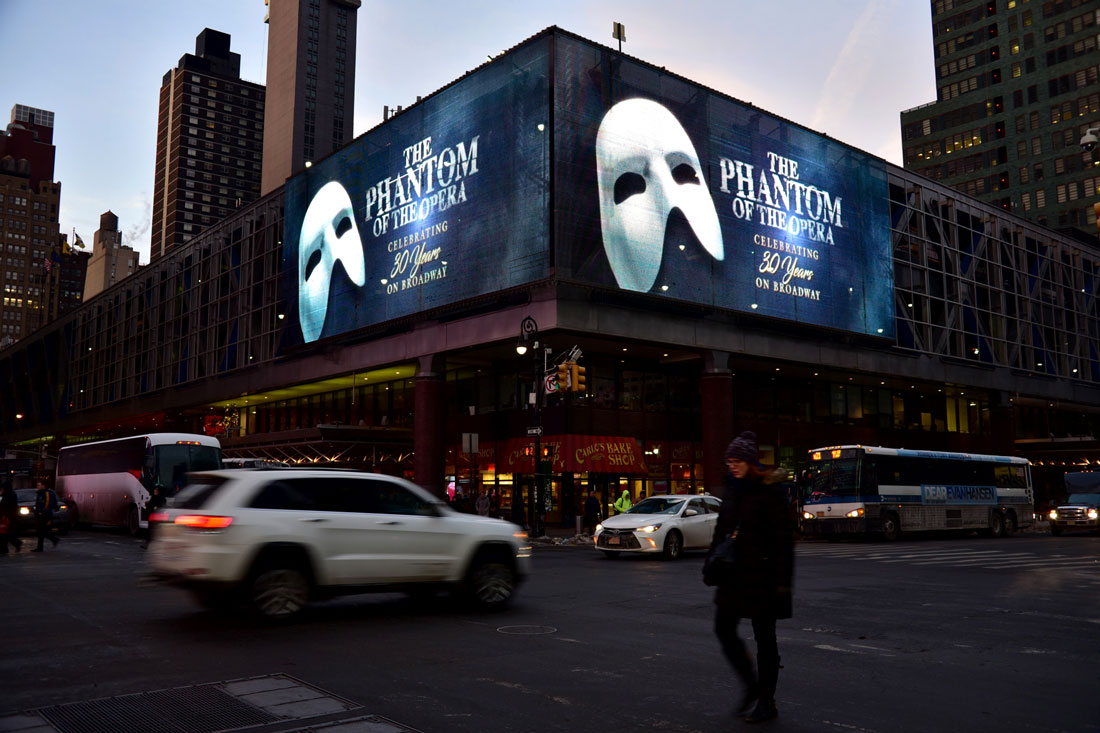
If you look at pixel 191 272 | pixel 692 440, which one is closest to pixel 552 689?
pixel 692 440

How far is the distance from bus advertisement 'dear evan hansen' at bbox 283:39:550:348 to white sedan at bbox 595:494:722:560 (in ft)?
44.8

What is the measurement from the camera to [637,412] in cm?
4381

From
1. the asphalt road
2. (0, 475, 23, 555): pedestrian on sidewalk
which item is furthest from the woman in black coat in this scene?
(0, 475, 23, 555): pedestrian on sidewalk

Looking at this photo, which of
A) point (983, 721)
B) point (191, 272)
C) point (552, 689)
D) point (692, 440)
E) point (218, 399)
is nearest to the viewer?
point (983, 721)

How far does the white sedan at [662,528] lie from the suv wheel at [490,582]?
10.4 meters

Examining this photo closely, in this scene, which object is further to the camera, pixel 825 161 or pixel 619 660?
pixel 825 161

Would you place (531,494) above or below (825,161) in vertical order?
below

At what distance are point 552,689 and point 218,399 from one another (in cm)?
6059

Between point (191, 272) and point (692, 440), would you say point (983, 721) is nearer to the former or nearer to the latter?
point (692, 440)

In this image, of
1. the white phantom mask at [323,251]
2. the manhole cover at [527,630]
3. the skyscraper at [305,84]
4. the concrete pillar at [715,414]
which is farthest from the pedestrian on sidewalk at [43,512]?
the skyscraper at [305,84]

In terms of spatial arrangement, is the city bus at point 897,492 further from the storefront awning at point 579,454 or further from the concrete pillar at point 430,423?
the concrete pillar at point 430,423

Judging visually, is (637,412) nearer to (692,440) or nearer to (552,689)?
(692,440)

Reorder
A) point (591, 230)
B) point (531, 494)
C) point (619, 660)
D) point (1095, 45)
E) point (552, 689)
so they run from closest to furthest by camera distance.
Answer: point (552, 689)
point (619, 660)
point (591, 230)
point (531, 494)
point (1095, 45)

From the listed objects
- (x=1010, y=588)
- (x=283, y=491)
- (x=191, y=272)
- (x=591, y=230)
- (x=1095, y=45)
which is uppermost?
(x=1095, y=45)
